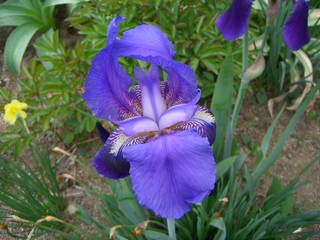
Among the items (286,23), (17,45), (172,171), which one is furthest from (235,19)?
(17,45)

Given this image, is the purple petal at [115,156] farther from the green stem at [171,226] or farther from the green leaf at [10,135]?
the green leaf at [10,135]

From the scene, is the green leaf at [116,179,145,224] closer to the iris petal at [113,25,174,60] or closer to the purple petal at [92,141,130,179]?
the purple petal at [92,141,130,179]

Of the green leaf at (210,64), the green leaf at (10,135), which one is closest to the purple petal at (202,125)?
the green leaf at (210,64)

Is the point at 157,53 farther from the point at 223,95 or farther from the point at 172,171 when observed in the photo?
the point at 223,95

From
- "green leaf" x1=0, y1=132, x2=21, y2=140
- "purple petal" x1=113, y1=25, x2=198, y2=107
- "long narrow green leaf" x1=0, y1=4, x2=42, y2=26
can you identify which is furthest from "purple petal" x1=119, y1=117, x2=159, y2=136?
"long narrow green leaf" x1=0, y1=4, x2=42, y2=26

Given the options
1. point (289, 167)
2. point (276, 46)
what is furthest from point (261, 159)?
point (276, 46)

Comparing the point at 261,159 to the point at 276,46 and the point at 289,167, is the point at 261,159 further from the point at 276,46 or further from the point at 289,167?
the point at 276,46
